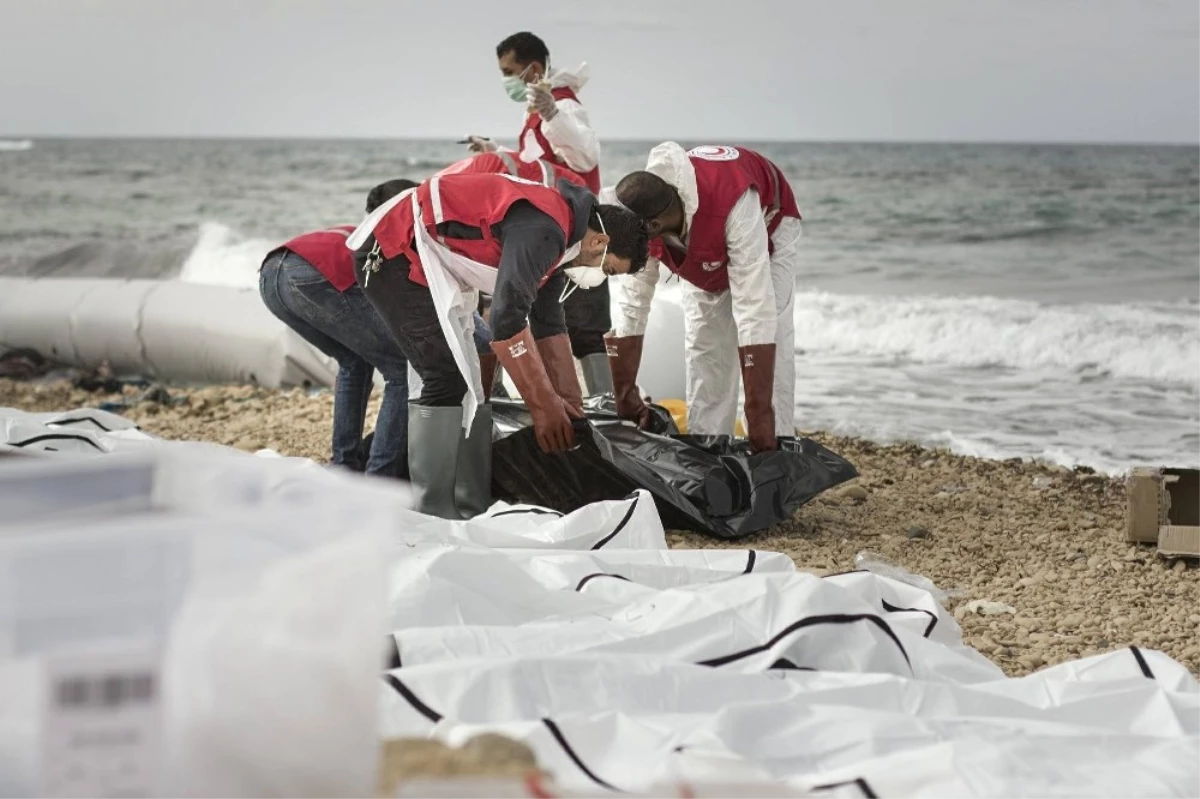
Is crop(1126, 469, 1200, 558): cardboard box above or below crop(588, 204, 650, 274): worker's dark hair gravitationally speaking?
below

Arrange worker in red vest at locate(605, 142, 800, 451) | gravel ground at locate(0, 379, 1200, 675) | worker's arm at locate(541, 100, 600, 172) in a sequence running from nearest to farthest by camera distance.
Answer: gravel ground at locate(0, 379, 1200, 675) → worker in red vest at locate(605, 142, 800, 451) → worker's arm at locate(541, 100, 600, 172)

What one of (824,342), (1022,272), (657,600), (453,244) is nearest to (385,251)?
(453,244)

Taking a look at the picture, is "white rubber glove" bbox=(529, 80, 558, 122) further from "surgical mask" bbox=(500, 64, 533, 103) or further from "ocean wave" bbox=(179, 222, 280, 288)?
"ocean wave" bbox=(179, 222, 280, 288)

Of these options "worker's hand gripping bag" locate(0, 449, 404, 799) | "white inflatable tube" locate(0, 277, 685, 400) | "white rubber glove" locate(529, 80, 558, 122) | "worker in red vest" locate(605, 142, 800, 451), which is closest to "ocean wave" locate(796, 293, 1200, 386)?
"white inflatable tube" locate(0, 277, 685, 400)

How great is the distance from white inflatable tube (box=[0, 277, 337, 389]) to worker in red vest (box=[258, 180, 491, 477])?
2.96 meters

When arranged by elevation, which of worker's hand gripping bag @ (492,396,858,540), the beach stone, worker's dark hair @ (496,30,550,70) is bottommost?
the beach stone

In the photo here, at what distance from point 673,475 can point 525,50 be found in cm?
207

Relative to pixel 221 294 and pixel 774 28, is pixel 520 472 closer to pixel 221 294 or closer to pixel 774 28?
pixel 221 294

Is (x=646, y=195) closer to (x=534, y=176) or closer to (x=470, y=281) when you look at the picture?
(x=470, y=281)

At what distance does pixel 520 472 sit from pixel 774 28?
40.6 feet

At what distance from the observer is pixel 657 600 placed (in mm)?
2301

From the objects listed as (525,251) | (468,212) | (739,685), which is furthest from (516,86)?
(739,685)

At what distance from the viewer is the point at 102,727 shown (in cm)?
94

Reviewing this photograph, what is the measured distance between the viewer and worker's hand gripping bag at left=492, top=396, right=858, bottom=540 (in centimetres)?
404
